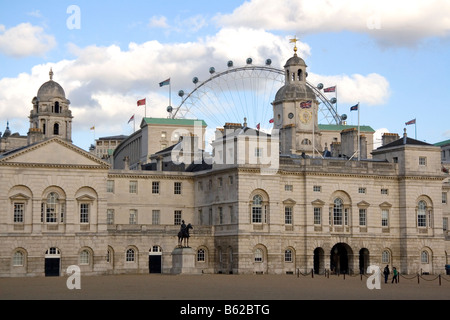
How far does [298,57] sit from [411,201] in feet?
85.6

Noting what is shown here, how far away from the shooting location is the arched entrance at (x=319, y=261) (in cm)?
8999

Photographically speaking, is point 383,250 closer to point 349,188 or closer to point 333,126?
point 349,188

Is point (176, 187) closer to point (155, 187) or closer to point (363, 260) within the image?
point (155, 187)

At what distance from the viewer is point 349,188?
91.2 meters

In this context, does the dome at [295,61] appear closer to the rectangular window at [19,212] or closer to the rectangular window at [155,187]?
the rectangular window at [155,187]

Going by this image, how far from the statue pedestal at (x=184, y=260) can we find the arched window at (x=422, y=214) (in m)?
25.0

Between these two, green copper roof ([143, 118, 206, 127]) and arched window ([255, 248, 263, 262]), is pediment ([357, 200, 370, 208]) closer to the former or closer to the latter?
arched window ([255, 248, 263, 262])

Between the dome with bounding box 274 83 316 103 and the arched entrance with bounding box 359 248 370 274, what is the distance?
88.7ft

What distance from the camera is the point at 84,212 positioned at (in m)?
85.2

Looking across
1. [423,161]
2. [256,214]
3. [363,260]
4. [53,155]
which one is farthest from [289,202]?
[53,155]

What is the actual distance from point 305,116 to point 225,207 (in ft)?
107
